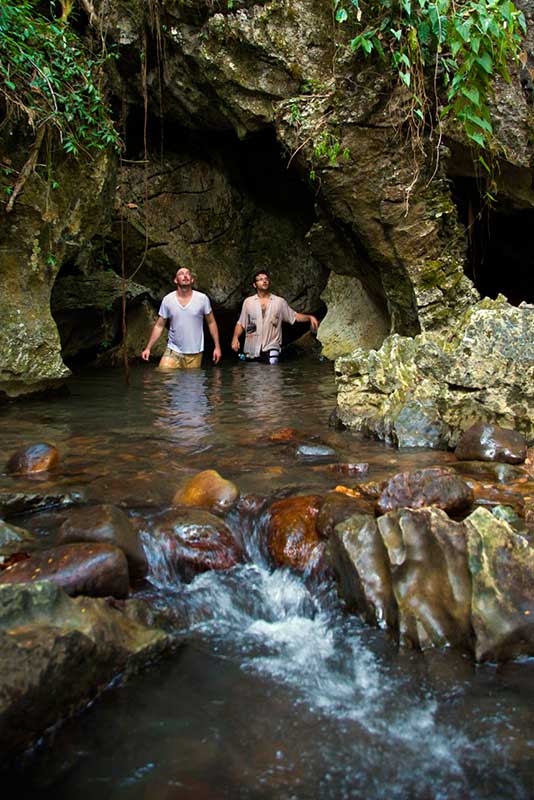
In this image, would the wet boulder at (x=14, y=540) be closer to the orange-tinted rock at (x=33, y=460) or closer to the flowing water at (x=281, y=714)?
the flowing water at (x=281, y=714)

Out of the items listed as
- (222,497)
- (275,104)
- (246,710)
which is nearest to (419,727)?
(246,710)

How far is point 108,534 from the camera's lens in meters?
2.73

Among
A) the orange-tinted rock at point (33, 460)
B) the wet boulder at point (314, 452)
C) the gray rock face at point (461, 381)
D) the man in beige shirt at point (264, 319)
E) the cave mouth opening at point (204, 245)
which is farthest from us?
the cave mouth opening at point (204, 245)

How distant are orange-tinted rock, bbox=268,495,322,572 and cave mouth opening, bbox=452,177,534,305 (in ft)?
18.0

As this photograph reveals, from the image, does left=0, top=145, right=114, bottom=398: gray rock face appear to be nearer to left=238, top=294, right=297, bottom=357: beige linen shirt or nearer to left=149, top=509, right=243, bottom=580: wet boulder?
left=238, top=294, right=297, bottom=357: beige linen shirt

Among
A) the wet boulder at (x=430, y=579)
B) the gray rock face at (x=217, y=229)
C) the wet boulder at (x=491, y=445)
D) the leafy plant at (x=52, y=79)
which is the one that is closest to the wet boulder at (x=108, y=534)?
the wet boulder at (x=430, y=579)

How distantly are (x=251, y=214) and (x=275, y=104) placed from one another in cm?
529

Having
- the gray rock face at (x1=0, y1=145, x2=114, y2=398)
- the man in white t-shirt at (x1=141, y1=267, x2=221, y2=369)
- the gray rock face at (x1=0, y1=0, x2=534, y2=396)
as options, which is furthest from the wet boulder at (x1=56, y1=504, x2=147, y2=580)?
the man in white t-shirt at (x1=141, y1=267, x2=221, y2=369)

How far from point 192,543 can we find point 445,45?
5819 mm

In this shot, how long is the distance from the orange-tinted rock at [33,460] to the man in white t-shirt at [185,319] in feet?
15.4

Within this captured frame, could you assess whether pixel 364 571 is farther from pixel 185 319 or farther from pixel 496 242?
pixel 496 242

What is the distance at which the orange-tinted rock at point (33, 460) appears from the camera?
3980 millimetres

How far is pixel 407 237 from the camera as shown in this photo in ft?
24.2

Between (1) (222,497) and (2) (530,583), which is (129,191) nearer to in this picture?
(1) (222,497)
